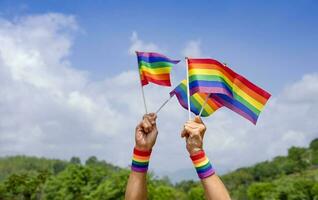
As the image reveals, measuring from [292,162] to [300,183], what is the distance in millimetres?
56071

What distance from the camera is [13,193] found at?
7225 centimetres

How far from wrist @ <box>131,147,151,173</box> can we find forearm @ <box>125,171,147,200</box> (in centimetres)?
4

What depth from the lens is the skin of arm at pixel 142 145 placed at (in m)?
4.67

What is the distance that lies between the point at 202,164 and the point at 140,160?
593 millimetres

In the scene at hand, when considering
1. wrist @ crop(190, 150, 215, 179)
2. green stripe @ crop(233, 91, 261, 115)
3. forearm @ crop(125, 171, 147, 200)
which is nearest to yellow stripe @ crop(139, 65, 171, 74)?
green stripe @ crop(233, 91, 261, 115)

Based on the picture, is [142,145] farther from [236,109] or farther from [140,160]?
[236,109]

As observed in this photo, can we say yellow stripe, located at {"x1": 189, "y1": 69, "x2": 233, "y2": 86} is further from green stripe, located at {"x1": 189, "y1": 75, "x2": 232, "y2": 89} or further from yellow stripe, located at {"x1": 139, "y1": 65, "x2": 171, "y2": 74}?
yellow stripe, located at {"x1": 139, "y1": 65, "x2": 171, "y2": 74}

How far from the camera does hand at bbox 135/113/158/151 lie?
4.77 metres

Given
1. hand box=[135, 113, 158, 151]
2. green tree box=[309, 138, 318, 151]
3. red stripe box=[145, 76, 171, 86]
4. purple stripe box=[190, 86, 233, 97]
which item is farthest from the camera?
green tree box=[309, 138, 318, 151]

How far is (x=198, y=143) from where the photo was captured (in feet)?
14.6

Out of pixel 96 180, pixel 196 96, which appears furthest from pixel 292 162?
pixel 196 96

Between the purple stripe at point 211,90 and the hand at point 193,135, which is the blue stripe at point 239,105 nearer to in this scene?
the purple stripe at point 211,90

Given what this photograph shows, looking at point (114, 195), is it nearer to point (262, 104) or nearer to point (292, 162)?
point (262, 104)

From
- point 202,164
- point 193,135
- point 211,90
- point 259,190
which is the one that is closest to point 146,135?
point 193,135
